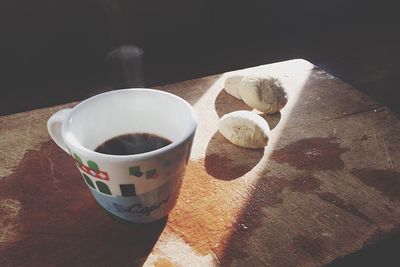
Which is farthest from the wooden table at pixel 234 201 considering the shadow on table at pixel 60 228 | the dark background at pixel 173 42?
the dark background at pixel 173 42

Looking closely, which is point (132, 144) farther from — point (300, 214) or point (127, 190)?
point (300, 214)

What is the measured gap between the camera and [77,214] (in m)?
0.68

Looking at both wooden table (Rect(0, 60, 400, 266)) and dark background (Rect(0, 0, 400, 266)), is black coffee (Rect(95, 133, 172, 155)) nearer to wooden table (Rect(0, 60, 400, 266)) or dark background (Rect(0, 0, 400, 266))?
wooden table (Rect(0, 60, 400, 266))

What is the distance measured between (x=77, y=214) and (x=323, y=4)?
10.0 ft

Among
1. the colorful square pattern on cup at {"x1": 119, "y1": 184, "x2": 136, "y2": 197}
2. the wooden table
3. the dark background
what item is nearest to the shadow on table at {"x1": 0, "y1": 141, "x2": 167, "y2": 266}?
the wooden table

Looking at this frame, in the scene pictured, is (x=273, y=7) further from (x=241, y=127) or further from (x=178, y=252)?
(x=178, y=252)

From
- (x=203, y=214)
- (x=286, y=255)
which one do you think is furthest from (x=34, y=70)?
(x=286, y=255)

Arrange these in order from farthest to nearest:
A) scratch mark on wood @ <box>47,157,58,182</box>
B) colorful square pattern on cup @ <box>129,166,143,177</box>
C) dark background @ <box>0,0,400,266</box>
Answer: dark background @ <box>0,0,400,266</box> < scratch mark on wood @ <box>47,157,58,182</box> < colorful square pattern on cup @ <box>129,166,143,177</box>

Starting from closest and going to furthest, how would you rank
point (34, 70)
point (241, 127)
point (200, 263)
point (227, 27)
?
point (200, 263) < point (241, 127) < point (34, 70) < point (227, 27)

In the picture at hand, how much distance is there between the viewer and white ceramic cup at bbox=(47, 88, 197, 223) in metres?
0.52

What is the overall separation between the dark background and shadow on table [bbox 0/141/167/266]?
1511 mm

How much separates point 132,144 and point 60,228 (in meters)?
0.20

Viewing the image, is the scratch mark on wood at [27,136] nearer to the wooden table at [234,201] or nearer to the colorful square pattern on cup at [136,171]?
the wooden table at [234,201]

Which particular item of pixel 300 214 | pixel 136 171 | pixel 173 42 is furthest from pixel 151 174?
pixel 173 42
